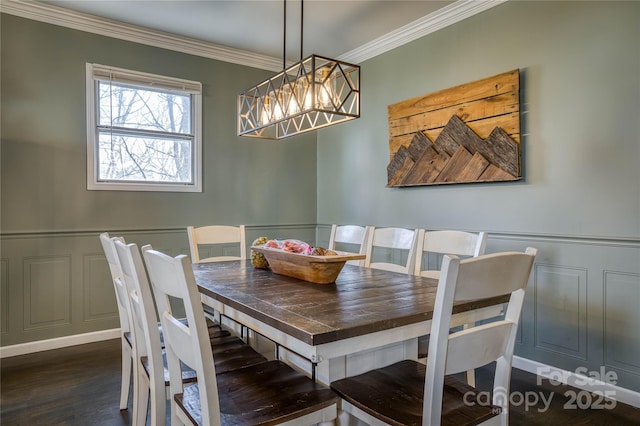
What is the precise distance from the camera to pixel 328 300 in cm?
148

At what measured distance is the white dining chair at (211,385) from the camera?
108cm

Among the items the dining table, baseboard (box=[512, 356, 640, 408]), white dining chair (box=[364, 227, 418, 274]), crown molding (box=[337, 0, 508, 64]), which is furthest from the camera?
crown molding (box=[337, 0, 508, 64])

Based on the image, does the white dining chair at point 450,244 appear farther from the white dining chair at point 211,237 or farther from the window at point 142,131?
the window at point 142,131

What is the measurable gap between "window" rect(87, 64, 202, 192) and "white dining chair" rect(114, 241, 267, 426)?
201 cm

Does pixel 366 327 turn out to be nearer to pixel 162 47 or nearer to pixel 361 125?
pixel 361 125

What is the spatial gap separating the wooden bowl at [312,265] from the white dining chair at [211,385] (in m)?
0.46

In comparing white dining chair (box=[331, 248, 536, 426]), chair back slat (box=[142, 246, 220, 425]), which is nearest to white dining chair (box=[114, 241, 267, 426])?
chair back slat (box=[142, 246, 220, 425])

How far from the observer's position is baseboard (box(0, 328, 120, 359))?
9.55 ft

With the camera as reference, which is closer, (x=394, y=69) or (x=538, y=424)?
(x=538, y=424)

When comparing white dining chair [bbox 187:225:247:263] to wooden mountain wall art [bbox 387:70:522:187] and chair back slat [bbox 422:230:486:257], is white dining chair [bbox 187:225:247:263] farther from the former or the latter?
wooden mountain wall art [bbox 387:70:522:187]

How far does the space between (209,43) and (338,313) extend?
3.25 m

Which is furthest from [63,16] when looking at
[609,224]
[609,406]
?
[609,406]

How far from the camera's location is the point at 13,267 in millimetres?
2932

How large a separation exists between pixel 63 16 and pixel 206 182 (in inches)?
66.0
